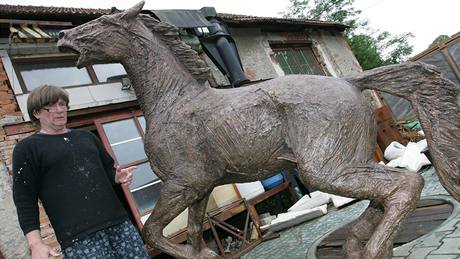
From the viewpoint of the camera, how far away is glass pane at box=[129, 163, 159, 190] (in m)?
5.61

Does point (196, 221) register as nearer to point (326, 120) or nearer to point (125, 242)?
point (125, 242)

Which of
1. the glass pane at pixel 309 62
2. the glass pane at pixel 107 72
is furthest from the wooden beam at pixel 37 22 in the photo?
the glass pane at pixel 309 62

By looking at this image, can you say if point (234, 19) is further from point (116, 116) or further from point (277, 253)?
point (277, 253)

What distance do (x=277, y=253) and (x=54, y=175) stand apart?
2795 mm

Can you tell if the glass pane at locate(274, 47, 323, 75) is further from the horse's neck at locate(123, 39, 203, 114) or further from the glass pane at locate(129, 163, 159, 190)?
the horse's neck at locate(123, 39, 203, 114)

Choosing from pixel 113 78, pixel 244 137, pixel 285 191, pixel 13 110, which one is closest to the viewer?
pixel 244 137

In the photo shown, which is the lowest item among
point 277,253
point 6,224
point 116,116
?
point 277,253

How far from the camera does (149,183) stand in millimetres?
5746

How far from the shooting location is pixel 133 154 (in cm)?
580

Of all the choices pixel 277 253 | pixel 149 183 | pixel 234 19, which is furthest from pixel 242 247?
pixel 234 19

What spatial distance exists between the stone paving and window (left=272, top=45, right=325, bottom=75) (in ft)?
18.3

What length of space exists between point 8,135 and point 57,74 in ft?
4.53

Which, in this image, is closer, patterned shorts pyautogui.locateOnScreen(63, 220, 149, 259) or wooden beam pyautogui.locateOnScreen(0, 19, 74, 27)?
patterned shorts pyautogui.locateOnScreen(63, 220, 149, 259)

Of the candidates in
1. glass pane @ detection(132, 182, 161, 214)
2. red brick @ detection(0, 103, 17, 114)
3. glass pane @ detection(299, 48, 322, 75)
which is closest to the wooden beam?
red brick @ detection(0, 103, 17, 114)
